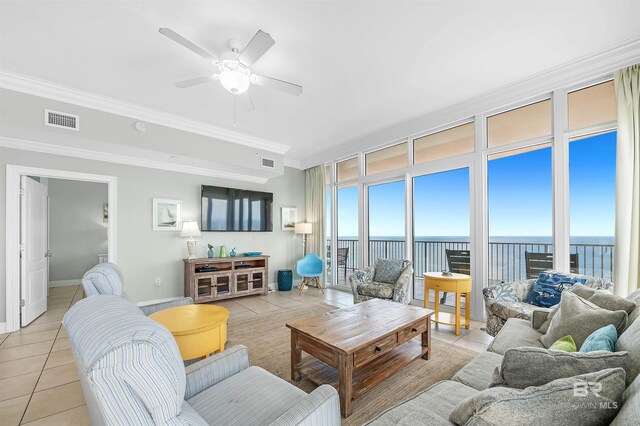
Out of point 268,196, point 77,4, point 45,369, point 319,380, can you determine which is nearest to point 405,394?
point 319,380

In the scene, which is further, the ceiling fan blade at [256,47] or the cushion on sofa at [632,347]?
the ceiling fan blade at [256,47]

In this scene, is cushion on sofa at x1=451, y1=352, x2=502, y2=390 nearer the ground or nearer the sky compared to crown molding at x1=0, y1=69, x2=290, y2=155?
nearer the ground

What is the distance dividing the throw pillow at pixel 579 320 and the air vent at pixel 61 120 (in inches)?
201

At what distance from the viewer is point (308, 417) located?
3.65ft

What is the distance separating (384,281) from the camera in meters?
4.36

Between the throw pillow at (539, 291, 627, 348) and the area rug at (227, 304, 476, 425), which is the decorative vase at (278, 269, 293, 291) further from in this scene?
the throw pillow at (539, 291, 627, 348)

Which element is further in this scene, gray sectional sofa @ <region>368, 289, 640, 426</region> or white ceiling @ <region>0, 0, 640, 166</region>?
white ceiling @ <region>0, 0, 640, 166</region>

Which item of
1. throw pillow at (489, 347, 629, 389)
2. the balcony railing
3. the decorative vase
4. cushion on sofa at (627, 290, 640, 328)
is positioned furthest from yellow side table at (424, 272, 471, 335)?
the decorative vase

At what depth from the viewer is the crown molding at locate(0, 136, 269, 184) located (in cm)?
370

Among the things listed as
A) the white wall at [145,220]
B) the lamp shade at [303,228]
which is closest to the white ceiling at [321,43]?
the white wall at [145,220]

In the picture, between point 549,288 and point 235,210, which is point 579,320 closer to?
point 549,288

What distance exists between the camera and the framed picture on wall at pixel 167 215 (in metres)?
4.88

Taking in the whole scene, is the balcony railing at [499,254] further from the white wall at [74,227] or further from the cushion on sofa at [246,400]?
the white wall at [74,227]

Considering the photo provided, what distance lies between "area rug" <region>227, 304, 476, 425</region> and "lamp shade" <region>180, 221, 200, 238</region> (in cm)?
173
